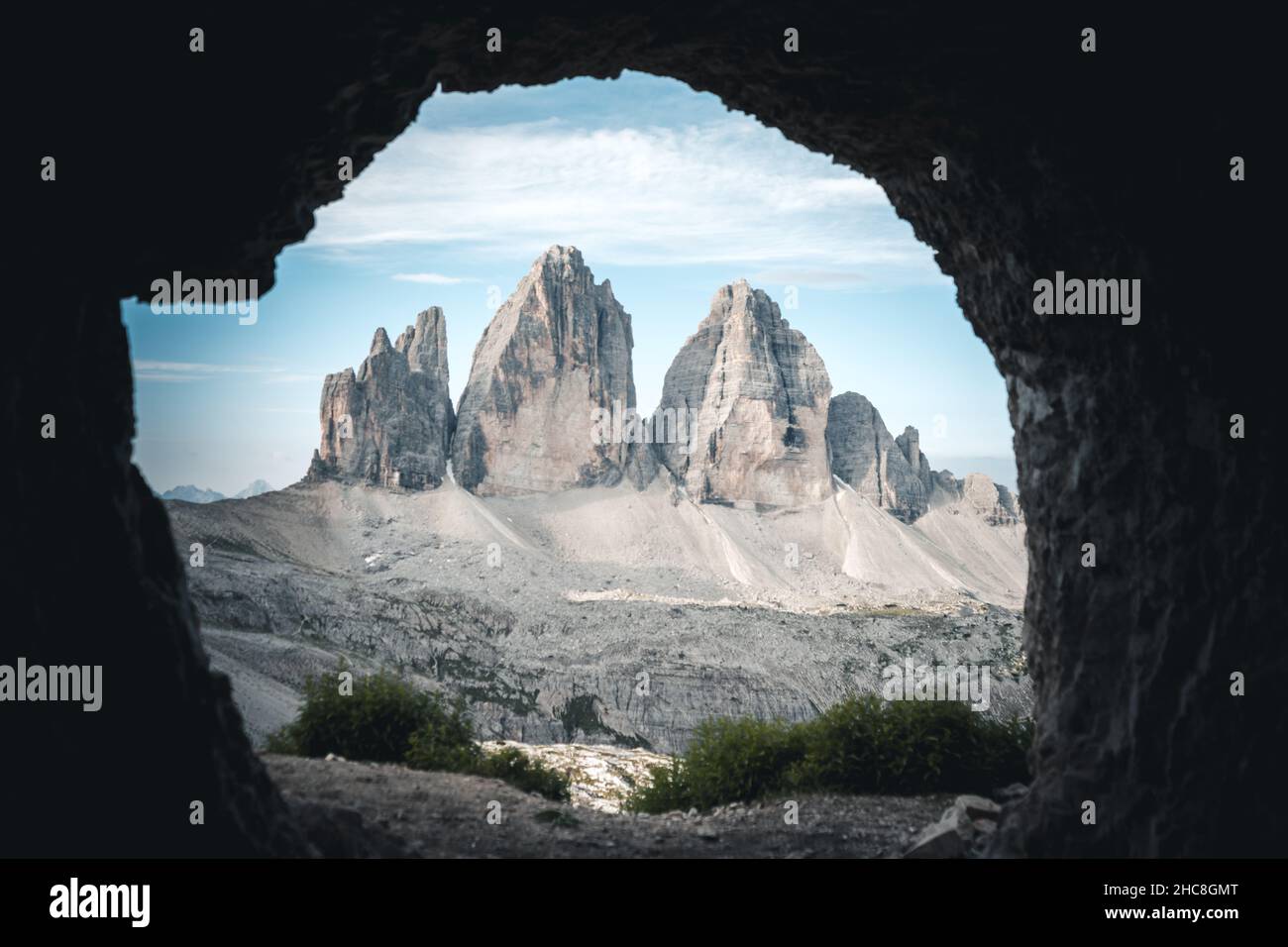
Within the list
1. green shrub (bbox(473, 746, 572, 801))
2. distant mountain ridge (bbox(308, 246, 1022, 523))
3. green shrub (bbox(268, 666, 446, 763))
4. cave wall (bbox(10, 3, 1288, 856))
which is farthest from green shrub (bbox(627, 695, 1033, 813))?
distant mountain ridge (bbox(308, 246, 1022, 523))

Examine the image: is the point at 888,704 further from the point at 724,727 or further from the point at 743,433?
the point at 743,433

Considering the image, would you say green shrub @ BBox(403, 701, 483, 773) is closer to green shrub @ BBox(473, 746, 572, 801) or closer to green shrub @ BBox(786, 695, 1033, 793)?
green shrub @ BBox(473, 746, 572, 801)

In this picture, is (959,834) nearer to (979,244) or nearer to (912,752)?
(912,752)

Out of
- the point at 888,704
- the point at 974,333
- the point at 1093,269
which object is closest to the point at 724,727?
the point at 888,704

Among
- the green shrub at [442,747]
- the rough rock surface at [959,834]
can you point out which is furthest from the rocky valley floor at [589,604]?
the rough rock surface at [959,834]

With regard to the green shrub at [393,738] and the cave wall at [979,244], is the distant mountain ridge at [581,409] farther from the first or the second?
→ the cave wall at [979,244]
